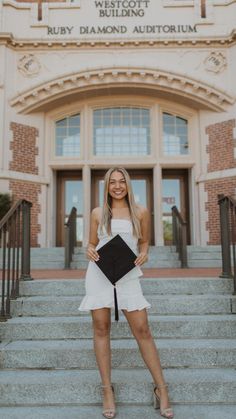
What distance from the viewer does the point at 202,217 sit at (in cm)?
967

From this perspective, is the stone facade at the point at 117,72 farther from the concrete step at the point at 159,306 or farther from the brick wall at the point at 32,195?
the concrete step at the point at 159,306

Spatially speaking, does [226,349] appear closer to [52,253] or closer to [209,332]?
[209,332]

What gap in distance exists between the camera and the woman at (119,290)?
91.7 inches

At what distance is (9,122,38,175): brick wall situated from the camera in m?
9.36

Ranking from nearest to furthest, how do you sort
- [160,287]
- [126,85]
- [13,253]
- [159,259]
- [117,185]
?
[117,185], [13,253], [160,287], [159,259], [126,85]

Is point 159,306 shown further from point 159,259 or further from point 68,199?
point 68,199

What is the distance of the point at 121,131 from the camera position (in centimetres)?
1035

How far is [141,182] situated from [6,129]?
13.3 ft

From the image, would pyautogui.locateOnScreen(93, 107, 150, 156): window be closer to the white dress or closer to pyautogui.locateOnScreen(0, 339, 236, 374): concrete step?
pyautogui.locateOnScreen(0, 339, 236, 374): concrete step

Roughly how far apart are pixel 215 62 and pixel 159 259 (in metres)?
5.91

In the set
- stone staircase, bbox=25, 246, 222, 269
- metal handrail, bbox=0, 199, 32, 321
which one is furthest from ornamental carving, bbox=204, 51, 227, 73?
metal handrail, bbox=0, 199, 32, 321

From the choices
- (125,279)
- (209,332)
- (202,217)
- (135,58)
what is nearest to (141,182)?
(202,217)

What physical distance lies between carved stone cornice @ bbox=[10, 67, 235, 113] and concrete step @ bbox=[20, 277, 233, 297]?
6642 mm

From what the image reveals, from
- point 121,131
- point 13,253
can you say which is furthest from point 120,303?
point 121,131
